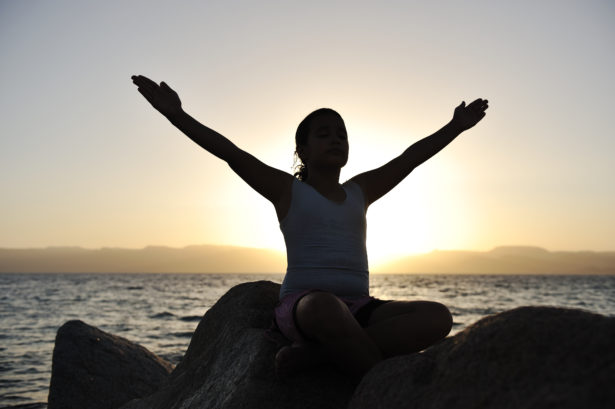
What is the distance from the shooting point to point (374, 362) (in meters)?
2.53

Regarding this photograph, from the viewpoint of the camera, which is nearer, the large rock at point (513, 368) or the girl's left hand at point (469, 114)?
the large rock at point (513, 368)

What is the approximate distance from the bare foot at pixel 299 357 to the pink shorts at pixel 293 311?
0.05m

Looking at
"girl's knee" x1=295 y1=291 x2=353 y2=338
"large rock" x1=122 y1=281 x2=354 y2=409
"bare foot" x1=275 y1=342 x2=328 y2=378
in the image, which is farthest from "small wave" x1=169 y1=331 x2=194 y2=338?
"girl's knee" x1=295 y1=291 x2=353 y2=338

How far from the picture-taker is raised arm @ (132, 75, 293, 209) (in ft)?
10.1

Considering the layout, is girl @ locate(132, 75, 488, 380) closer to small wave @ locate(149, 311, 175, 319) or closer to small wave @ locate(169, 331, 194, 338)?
small wave @ locate(169, 331, 194, 338)

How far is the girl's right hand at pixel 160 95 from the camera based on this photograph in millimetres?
3141

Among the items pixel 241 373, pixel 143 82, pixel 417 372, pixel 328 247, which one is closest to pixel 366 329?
pixel 328 247

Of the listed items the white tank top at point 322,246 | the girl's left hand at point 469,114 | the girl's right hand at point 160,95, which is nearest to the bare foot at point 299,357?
the white tank top at point 322,246

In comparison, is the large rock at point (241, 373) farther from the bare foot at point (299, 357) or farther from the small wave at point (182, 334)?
the small wave at point (182, 334)

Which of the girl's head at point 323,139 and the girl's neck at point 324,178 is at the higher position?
the girl's head at point 323,139

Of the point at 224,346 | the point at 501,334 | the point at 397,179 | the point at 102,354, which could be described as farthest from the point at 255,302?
the point at 102,354

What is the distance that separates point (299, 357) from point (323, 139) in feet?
4.78

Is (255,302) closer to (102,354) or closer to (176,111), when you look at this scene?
(176,111)

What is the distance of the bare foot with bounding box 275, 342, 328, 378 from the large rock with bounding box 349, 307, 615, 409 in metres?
0.49
